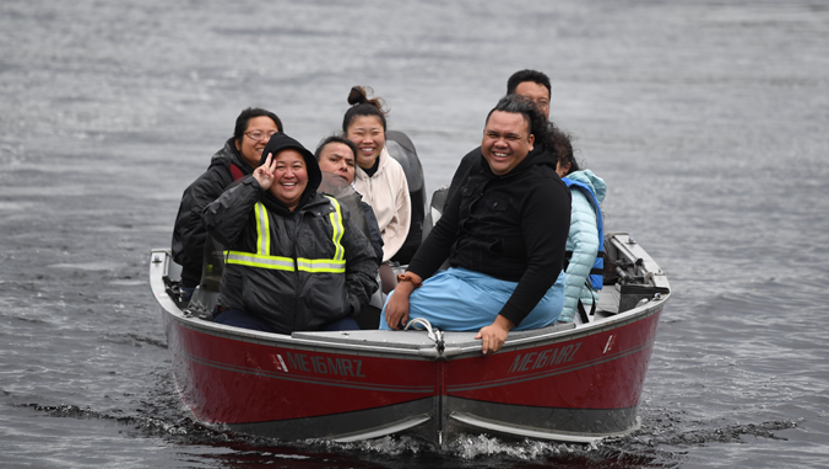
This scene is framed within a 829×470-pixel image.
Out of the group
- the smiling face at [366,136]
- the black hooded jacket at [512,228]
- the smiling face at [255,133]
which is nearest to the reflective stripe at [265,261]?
the black hooded jacket at [512,228]

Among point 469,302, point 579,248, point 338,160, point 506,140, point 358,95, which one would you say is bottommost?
Result: point 469,302

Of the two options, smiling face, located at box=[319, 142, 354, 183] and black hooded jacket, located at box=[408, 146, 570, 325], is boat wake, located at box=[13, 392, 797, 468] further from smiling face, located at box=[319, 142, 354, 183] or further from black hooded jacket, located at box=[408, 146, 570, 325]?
smiling face, located at box=[319, 142, 354, 183]

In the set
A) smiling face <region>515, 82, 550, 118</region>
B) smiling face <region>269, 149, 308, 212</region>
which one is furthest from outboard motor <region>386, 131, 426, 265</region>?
smiling face <region>269, 149, 308, 212</region>

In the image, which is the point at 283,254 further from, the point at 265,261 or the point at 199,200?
the point at 199,200

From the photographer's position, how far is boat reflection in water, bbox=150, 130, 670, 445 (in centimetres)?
489

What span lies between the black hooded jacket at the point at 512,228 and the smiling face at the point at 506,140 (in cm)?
5

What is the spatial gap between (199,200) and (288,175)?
3.57 feet

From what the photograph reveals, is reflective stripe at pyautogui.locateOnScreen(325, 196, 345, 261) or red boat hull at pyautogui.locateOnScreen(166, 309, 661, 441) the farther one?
reflective stripe at pyautogui.locateOnScreen(325, 196, 345, 261)

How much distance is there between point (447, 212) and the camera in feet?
17.0

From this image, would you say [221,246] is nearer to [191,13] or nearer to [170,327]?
[170,327]

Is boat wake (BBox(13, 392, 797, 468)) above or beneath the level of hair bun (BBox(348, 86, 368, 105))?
beneath

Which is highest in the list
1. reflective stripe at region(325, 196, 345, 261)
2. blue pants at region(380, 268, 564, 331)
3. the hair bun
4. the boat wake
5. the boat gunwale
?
the hair bun

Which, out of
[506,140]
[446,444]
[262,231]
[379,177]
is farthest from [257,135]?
[446,444]

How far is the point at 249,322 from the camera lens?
5.27m
